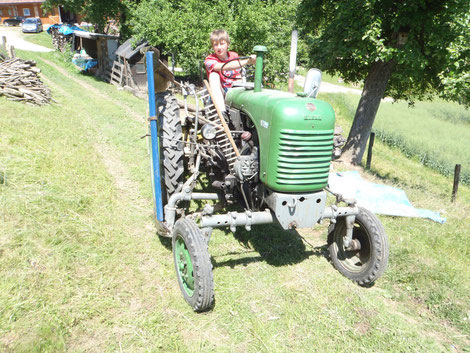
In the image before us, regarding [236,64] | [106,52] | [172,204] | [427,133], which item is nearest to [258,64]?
[236,64]

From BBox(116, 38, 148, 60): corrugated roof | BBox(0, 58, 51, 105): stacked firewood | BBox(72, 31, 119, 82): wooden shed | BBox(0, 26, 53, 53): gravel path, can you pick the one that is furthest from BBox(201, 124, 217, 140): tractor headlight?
BBox(0, 26, 53, 53): gravel path

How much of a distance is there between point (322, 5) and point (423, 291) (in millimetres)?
6219

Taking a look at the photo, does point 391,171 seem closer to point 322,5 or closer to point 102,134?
point 322,5

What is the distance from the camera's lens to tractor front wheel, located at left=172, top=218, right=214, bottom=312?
2.68 metres

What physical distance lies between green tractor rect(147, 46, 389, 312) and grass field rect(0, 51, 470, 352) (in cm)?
29

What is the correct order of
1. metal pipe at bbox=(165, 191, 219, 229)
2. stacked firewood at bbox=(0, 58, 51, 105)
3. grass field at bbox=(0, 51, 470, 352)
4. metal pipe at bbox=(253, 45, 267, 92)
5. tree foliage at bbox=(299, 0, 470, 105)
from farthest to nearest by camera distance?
1. stacked firewood at bbox=(0, 58, 51, 105)
2. tree foliage at bbox=(299, 0, 470, 105)
3. metal pipe at bbox=(165, 191, 219, 229)
4. metal pipe at bbox=(253, 45, 267, 92)
5. grass field at bbox=(0, 51, 470, 352)

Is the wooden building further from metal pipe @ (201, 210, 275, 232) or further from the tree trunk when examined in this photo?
metal pipe @ (201, 210, 275, 232)

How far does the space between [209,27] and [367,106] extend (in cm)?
799

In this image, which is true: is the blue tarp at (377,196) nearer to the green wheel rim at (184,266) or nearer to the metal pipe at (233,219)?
the metal pipe at (233,219)

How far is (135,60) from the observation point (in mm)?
15648

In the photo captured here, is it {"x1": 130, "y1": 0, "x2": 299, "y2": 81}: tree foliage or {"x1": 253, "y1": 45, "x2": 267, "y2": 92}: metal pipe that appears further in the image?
{"x1": 130, "y1": 0, "x2": 299, "y2": 81}: tree foliage

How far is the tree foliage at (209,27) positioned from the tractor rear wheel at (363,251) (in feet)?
34.6

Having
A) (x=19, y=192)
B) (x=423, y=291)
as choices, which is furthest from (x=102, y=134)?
(x=423, y=291)

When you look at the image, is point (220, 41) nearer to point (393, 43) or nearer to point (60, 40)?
point (393, 43)
